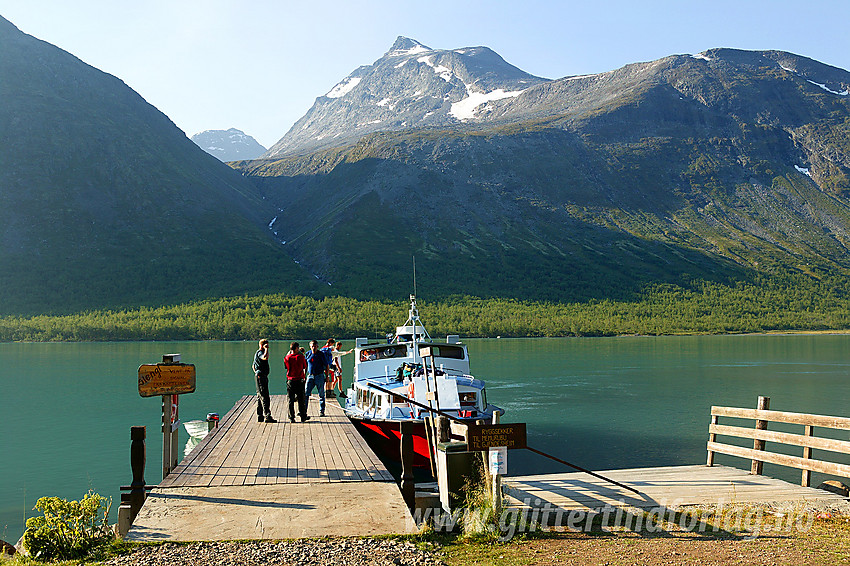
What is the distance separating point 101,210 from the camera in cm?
16450

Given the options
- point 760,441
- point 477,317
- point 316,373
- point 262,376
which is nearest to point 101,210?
point 477,317

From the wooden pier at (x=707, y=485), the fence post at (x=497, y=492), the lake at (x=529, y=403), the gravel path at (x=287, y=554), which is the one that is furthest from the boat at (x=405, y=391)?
the gravel path at (x=287, y=554)

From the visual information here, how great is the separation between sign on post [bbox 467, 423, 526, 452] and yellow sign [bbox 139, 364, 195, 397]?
18.1 ft

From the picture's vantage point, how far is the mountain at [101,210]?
13362 centimetres

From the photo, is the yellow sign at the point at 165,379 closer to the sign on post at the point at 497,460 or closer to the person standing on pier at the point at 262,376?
the person standing on pier at the point at 262,376

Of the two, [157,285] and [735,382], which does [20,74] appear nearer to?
[157,285]

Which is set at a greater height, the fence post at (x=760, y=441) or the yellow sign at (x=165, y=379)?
the yellow sign at (x=165, y=379)

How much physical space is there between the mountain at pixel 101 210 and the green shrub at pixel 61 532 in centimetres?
12266

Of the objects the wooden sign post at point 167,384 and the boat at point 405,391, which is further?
the boat at point 405,391

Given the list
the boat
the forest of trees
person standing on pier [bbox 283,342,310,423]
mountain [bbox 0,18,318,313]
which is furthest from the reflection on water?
mountain [bbox 0,18,318,313]

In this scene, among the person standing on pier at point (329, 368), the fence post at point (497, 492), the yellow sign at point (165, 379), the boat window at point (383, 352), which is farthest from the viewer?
the boat window at point (383, 352)

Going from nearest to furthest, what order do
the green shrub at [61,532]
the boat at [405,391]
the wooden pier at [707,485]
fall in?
1. the green shrub at [61,532]
2. the wooden pier at [707,485]
3. the boat at [405,391]

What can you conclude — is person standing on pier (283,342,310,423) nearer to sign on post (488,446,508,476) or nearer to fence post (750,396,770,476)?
sign on post (488,446,508,476)

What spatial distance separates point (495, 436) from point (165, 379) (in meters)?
6.55
